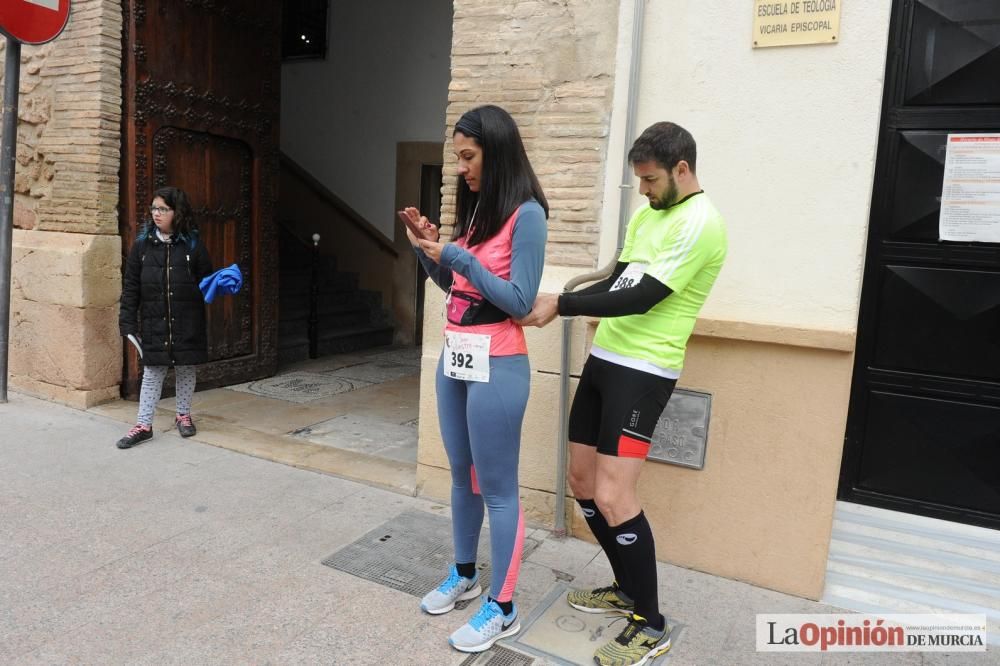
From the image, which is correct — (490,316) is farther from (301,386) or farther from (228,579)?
(301,386)

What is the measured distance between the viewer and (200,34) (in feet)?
19.5

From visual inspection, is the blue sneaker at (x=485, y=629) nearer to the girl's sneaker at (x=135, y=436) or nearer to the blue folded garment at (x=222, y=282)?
the blue folded garment at (x=222, y=282)

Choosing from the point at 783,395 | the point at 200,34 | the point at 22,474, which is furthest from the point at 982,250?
the point at 200,34

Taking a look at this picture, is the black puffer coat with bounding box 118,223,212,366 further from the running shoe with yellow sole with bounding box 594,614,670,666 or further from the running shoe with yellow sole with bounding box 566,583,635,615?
the running shoe with yellow sole with bounding box 594,614,670,666

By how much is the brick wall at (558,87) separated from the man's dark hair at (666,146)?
3.29 feet

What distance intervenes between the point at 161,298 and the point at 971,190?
15.0 feet

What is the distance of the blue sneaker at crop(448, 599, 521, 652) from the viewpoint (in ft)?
8.77

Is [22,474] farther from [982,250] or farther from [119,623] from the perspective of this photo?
[982,250]

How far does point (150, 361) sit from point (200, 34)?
9.23 ft

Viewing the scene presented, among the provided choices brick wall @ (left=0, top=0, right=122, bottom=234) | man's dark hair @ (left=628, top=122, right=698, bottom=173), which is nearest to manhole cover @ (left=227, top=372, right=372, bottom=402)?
brick wall @ (left=0, top=0, right=122, bottom=234)

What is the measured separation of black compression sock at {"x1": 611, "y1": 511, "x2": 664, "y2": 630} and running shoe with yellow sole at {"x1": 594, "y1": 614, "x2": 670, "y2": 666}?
0.07 meters

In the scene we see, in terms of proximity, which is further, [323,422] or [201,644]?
[323,422]

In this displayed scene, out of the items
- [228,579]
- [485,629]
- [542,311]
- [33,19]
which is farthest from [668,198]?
[33,19]

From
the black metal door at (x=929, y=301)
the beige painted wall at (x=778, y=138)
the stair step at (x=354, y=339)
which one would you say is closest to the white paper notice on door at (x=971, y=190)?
the black metal door at (x=929, y=301)
